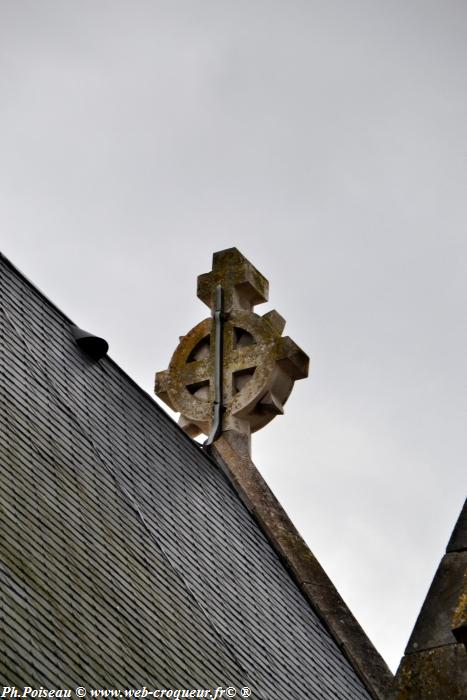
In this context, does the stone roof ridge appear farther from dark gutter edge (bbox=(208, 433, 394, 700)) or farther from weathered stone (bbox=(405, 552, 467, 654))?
dark gutter edge (bbox=(208, 433, 394, 700))

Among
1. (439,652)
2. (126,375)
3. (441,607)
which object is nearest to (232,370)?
(126,375)

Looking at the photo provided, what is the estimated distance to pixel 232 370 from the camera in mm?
16312

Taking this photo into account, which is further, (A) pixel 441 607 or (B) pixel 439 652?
(A) pixel 441 607

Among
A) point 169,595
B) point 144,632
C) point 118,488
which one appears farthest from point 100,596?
point 118,488

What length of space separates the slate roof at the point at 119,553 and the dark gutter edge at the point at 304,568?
4.5 inches

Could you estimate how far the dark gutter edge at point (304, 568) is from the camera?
14.3 metres

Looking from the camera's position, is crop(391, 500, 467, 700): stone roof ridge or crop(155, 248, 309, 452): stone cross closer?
crop(391, 500, 467, 700): stone roof ridge

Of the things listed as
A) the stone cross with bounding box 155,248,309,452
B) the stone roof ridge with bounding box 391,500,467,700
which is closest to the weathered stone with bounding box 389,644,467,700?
the stone roof ridge with bounding box 391,500,467,700

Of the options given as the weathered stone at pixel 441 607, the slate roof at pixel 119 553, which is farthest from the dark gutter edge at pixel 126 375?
the weathered stone at pixel 441 607

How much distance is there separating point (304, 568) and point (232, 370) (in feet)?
7.06

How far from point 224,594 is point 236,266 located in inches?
190

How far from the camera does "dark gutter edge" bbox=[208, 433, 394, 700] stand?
46.9 ft

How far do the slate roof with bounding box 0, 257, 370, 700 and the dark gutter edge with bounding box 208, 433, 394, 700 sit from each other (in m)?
0.11

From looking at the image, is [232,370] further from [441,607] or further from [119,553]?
[441,607]
